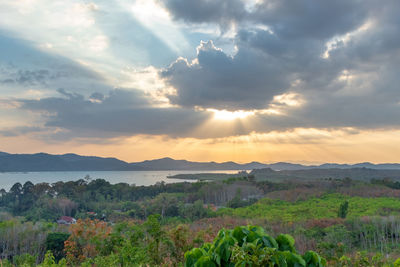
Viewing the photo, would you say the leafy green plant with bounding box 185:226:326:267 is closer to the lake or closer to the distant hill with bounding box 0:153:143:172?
the lake

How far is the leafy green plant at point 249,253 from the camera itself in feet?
5.80

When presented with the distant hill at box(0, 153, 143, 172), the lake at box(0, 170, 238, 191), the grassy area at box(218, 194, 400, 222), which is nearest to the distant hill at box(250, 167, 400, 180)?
the lake at box(0, 170, 238, 191)

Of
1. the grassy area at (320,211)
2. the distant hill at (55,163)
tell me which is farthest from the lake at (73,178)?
the grassy area at (320,211)

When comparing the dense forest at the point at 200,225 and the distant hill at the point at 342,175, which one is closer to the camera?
the dense forest at the point at 200,225

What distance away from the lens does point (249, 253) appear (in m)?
1.87

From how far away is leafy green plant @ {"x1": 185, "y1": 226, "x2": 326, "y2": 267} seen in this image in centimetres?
177

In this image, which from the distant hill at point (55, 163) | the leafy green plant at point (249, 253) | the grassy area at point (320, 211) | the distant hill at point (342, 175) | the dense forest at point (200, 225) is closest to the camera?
the leafy green plant at point (249, 253)

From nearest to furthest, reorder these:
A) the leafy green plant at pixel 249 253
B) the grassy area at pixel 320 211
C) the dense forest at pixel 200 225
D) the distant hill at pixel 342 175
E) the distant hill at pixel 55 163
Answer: the leafy green plant at pixel 249 253
the dense forest at pixel 200 225
the grassy area at pixel 320 211
the distant hill at pixel 342 175
the distant hill at pixel 55 163

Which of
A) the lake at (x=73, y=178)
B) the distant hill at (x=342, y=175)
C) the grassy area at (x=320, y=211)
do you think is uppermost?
the distant hill at (x=342, y=175)

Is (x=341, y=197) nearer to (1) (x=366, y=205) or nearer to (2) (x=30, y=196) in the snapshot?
(1) (x=366, y=205)

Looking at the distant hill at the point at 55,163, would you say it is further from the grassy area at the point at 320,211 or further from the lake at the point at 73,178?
the grassy area at the point at 320,211

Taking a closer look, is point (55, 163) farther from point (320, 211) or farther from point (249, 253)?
point (249, 253)

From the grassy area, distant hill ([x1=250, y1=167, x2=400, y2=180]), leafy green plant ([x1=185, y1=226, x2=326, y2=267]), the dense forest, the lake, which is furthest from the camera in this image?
distant hill ([x1=250, y1=167, x2=400, y2=180])

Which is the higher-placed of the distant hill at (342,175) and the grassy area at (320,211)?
the distant hill at (342,175)
